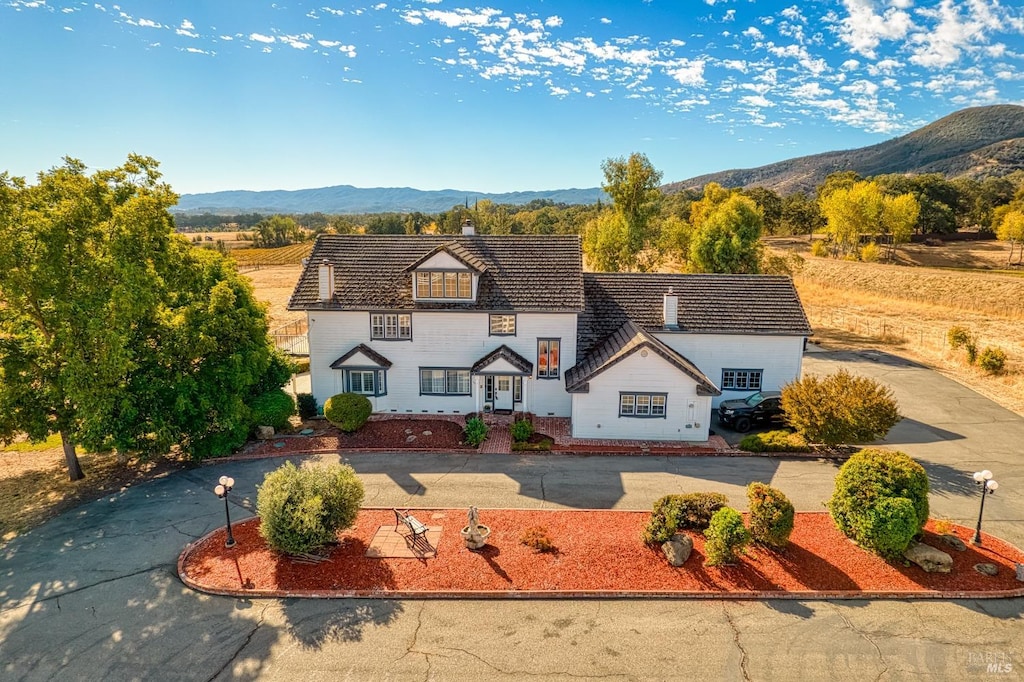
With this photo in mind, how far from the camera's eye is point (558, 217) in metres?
152

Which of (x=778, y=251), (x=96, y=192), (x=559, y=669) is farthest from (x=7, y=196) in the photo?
(x=778, y=251)

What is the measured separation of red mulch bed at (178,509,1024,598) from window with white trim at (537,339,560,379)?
1110 centimetres

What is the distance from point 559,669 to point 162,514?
48.6ft

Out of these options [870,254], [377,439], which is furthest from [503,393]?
[870,254]

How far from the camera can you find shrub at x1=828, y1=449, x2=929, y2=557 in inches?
595

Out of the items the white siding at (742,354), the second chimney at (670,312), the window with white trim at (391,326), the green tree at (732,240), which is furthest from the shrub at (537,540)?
the green tree at (732,240)

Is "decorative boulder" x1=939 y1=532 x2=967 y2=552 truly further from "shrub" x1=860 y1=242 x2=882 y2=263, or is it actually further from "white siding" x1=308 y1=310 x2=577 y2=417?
"shrub" x1=860 y1=242 x2=882 y2=263

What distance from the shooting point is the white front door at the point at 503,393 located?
27.8 metres

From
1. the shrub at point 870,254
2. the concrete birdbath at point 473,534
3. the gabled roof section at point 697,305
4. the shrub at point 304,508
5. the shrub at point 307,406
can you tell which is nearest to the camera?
the shrub at point 304,508

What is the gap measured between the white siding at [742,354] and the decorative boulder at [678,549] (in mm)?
14221

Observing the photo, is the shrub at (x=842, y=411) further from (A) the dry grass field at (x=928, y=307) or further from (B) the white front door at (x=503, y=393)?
(A) the dry grass field at (x=928, y=307)

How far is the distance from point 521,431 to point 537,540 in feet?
27.0

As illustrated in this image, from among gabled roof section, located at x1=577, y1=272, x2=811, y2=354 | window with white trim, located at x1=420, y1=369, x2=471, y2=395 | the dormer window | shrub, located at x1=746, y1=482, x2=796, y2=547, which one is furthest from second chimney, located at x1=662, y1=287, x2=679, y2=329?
shrub, located at x1=746, y1=482, x2=796, y2=547

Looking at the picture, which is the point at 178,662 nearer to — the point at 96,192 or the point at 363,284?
the point at 96,192
